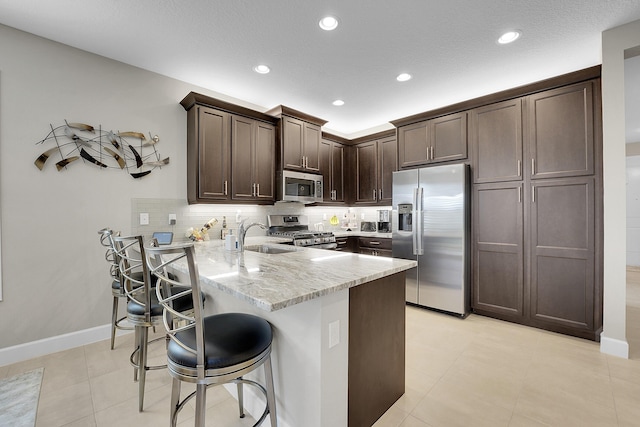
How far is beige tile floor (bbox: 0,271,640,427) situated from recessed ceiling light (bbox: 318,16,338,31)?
284 centimetres

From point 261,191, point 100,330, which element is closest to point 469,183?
point 261,191

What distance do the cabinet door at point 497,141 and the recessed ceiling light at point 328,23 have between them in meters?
2.04

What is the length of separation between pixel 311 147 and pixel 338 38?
6.26ft

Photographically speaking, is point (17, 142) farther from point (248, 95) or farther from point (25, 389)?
point (248, 95)

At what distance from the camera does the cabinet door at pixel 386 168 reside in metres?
4.55

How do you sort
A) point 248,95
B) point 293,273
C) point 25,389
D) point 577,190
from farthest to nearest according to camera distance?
1. point 248,95
2. point 577,190
3. point 25,389
4. point 293,273

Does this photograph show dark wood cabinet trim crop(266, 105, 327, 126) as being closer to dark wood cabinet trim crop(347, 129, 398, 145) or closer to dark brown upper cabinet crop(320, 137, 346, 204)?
dark brown upper cabinet crop(320, 137, 346, 204)

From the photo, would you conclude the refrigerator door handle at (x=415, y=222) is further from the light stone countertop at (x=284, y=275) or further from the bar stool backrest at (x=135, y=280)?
the bar stool backrest at (x=135, y=280)

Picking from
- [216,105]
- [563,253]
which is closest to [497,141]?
[563,253]

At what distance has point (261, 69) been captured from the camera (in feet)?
9.90

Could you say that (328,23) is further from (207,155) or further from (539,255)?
(539,255)

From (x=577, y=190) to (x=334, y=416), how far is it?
305 centimetres

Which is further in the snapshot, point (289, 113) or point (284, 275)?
point (289, 113)

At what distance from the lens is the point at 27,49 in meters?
2.41
